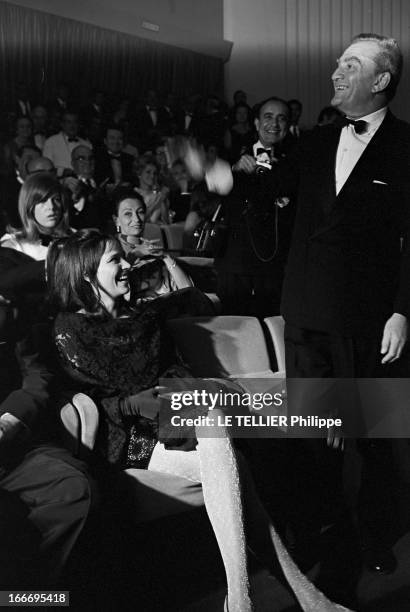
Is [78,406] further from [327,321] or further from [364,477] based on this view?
[364,477]

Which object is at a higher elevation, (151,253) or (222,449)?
(151,253)

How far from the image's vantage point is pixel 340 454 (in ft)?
4.65

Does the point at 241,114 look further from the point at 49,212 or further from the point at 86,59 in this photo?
the point at 49,212

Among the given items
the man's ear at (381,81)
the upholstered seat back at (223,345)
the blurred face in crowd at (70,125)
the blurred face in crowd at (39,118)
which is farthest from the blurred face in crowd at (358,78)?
the blurred face in crowd at (70,125)

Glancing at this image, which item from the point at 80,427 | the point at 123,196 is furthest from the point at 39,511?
the point at 123,196

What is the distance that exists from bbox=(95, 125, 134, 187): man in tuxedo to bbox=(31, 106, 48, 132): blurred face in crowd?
23 centimetres

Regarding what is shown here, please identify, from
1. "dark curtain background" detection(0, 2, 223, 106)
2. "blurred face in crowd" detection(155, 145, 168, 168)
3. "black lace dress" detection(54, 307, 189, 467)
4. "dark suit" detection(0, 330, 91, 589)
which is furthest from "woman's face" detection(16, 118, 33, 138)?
"dark suit" detection(0, 330, 91, 589)

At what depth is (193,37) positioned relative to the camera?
156cm

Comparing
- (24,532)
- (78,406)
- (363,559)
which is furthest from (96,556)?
(363,559)

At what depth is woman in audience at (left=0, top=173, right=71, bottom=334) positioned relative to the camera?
1.58 meters

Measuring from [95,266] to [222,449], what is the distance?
487 mm

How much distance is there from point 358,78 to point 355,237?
317 millimetres

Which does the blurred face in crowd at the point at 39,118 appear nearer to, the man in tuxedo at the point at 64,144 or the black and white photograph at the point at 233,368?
the man in tuxedo at the point at 64,144

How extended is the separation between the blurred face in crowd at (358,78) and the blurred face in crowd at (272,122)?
295 mm
